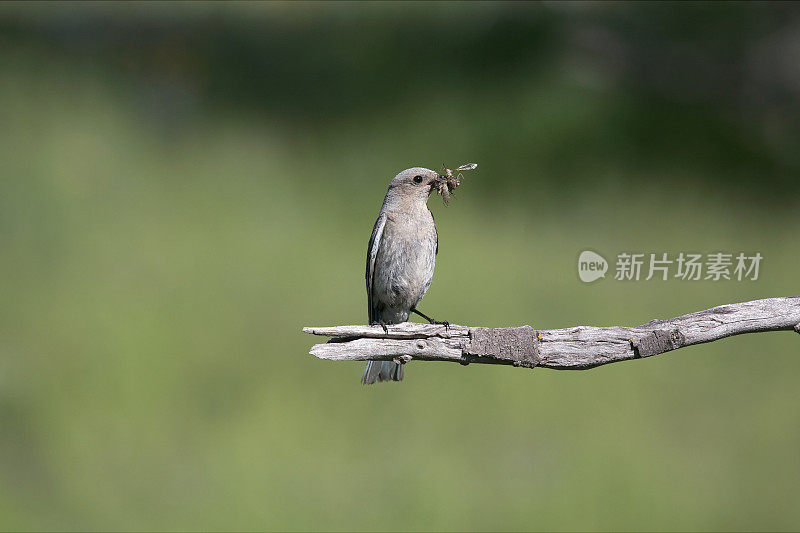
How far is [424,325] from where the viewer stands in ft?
5.59

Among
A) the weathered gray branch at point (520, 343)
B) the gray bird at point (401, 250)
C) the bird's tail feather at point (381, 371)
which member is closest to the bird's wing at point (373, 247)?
the gray bird at point (401, 250)

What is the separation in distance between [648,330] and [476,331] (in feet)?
1.30

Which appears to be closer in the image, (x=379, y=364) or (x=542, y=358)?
(x=542, y=358)

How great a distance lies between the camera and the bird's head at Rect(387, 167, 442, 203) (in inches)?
69.4

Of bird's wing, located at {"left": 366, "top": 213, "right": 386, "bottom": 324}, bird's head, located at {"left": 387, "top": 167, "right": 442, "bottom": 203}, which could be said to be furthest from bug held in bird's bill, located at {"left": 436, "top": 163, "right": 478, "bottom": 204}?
bird's wing, located at {"left": 366, "top": 213, "right": 386, "bottom": 324}

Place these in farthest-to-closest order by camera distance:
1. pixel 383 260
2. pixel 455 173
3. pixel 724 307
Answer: pixel 383 260 → pixel 724 307 → pixel 455 173

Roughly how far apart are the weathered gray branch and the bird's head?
0.31 metres

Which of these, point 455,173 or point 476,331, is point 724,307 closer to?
point 476,331

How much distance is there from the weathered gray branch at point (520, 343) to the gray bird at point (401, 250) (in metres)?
0.18

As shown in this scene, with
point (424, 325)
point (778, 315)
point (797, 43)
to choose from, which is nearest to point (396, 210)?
point (424, 325)

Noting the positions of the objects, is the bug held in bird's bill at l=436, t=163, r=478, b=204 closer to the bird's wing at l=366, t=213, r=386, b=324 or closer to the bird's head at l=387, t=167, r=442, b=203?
the bird's head at l=387, t=167, r=442, b=203

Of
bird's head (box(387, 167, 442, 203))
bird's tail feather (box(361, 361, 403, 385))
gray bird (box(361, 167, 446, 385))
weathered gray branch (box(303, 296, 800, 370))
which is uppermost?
bird's head (box(387, 167, 442, 203))

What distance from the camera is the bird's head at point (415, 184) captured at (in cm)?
176

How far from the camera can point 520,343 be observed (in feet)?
5.47
